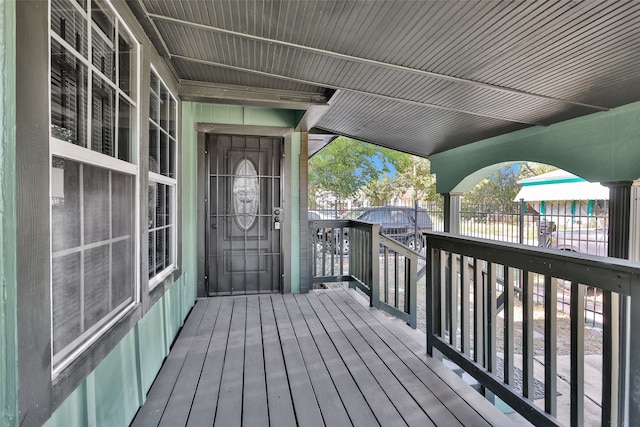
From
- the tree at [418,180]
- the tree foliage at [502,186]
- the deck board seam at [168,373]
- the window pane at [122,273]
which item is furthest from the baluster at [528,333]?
the tree foliage at [502,186]

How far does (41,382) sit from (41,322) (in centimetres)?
18

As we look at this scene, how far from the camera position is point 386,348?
2.65m

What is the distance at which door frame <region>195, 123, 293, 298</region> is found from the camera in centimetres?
389

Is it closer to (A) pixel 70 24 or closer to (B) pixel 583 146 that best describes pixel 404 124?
(B) pixel 583 146

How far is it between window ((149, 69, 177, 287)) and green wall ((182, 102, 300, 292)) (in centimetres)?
46

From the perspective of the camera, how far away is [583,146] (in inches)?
113

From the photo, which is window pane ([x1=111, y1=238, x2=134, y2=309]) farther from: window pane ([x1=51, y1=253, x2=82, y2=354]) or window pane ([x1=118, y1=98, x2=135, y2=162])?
window pane ([x1=118, y1=98, x2=135, y2=162])

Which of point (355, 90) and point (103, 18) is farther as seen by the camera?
point (355, 90)

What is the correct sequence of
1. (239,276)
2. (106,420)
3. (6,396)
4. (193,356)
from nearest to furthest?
1. (6,396)
2. (106,420)
3. (193,356)
4. (239,276)

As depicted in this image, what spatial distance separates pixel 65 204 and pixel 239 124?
2944 mm

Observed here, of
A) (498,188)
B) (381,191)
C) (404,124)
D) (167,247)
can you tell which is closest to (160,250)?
(167,247)

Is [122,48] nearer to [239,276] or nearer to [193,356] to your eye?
[193,356]

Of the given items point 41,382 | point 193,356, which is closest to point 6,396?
point 41,382

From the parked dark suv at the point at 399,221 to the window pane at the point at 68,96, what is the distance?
7.57 metres
